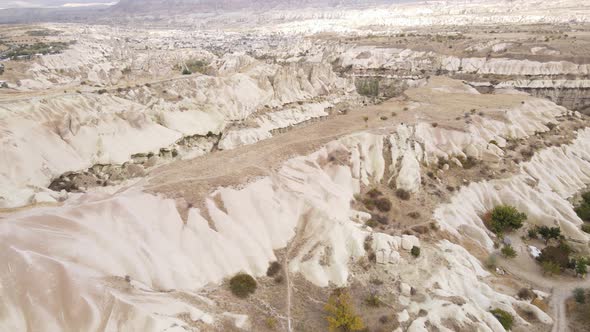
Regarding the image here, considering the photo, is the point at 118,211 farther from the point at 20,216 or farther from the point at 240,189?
the point at 240,189

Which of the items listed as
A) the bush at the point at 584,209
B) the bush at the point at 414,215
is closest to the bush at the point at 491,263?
the bush at the point at 414,215

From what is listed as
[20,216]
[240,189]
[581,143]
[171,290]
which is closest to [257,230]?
[240,189]

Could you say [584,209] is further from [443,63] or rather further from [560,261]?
[443,63]

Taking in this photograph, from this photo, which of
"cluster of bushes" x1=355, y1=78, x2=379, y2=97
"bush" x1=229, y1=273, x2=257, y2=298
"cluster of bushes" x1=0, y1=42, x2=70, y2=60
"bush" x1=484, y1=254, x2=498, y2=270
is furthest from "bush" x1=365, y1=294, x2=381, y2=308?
"cluster of bushes" x1=0, y1=42, x2=70, y2=60

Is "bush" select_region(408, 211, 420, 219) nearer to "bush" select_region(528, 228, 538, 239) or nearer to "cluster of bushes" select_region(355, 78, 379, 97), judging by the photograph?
"bush" select_region(528, 228, 538, 239)

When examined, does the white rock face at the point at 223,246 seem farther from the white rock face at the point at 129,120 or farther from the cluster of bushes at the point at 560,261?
the white rock face at the point at 129,120

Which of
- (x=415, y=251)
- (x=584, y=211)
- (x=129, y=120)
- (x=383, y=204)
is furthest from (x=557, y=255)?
(x=129, y=120)
